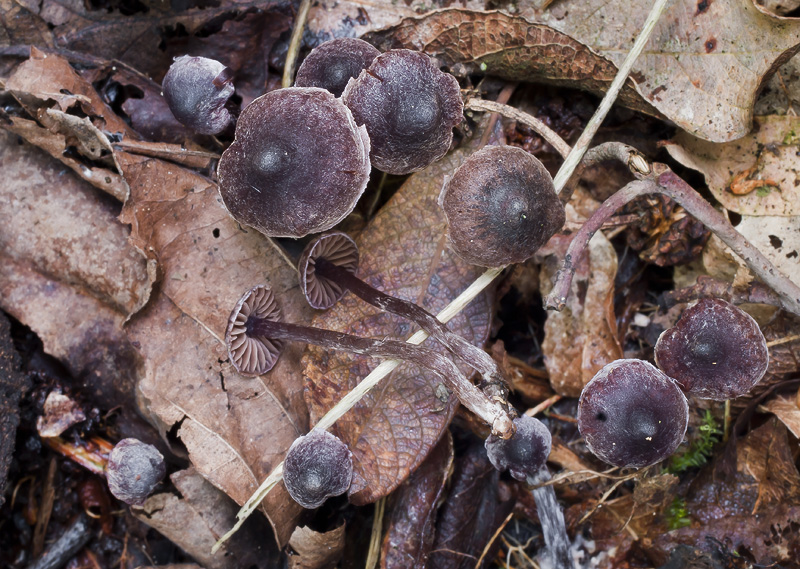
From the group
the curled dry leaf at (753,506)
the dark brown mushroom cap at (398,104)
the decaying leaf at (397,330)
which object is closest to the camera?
the dark brown mushroom cap at (398,104)

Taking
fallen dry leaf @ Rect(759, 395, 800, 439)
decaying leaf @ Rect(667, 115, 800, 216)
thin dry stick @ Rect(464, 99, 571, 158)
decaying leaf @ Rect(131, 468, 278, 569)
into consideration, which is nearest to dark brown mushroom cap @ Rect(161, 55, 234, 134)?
thin dry stick @ Rect(464, 99, 571, 158)

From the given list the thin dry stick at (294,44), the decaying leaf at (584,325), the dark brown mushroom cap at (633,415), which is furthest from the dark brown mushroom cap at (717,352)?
the thin dry stick at (294,44)

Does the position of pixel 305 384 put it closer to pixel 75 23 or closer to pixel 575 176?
pixel 575 176

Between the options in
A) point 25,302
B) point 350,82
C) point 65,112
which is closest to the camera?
point 350,82

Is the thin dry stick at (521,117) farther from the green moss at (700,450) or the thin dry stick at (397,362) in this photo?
the green moss at (700,450)

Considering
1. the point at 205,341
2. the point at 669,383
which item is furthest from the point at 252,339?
the point at 669,383

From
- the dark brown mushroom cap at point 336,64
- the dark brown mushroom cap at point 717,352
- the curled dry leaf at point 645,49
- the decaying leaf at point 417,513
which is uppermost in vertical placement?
the curled dry leaf at point 645,49

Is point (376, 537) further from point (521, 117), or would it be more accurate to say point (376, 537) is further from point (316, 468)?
point (521, 117)

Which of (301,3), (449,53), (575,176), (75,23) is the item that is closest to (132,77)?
(75,23)
